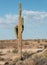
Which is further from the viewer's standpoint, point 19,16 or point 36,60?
point 19,16

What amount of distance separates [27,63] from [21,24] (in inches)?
311

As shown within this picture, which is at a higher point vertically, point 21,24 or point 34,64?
point 21,24

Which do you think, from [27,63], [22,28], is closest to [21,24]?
[22,28]

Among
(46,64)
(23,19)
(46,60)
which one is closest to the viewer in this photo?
(46,64)

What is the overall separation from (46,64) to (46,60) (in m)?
1.18

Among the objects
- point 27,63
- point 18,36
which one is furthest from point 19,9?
point 27,63

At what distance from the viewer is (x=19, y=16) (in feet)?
82.0

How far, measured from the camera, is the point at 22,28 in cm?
2508

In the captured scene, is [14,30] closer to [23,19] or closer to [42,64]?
[23,19]

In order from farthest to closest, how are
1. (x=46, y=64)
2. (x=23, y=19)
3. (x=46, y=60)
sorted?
1. (x=23, y=19)
2. (x=46, y=60)
3. (x=46, y=64)

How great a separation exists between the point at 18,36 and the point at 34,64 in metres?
8.72

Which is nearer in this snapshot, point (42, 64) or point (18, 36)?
point (42, 64)

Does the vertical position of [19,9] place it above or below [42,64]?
above

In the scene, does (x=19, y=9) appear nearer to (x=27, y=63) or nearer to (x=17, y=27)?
(x=17, y=27)
